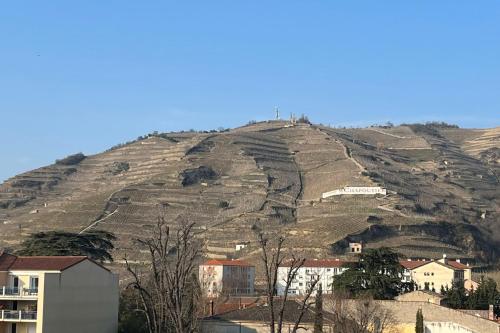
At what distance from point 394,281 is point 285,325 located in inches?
825

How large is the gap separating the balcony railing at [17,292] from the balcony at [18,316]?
3.38 ft

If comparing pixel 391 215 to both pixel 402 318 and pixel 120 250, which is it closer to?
pixel 120 250

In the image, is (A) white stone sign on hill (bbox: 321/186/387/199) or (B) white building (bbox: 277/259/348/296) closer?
(B) white building (bbox: 277/259/348/296)

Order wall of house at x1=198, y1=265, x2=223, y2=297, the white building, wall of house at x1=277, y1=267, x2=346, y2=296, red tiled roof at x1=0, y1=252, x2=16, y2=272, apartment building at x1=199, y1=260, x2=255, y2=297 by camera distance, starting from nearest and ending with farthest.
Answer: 1. red tiled roof at x1=0, y1=252, x2=16, y2=272
2. wall of house at x1=198, y1=265, x2=223, y2=297
3. apartment building at x1=199, y1=260, x2=255, y2=297
4. wall of house at x1=277, y1=267, x2=346, y2=296
5. the white building

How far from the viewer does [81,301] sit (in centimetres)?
5200

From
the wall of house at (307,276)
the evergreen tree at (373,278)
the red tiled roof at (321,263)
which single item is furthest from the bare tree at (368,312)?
the red tiled roof at (321,263)

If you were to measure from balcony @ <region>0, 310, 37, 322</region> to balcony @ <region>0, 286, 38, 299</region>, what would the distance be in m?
0.92

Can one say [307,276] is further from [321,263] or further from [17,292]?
[17,292]

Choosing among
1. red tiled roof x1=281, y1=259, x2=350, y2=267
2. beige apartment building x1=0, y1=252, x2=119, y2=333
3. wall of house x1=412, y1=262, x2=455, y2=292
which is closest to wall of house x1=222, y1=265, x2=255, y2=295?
red tiled roof x1=281, y1=259, x2=350, y2=267

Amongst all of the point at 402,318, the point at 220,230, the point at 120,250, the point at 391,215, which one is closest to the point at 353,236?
the point at 391,215

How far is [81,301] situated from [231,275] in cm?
5711

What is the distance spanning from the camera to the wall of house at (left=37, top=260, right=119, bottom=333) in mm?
48938

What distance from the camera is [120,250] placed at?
406ft

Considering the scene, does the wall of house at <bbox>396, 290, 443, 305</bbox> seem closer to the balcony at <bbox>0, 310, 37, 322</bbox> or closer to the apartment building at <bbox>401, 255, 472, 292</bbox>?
the apartment building at <bbox>401, 255, 472, 292</bbox>
